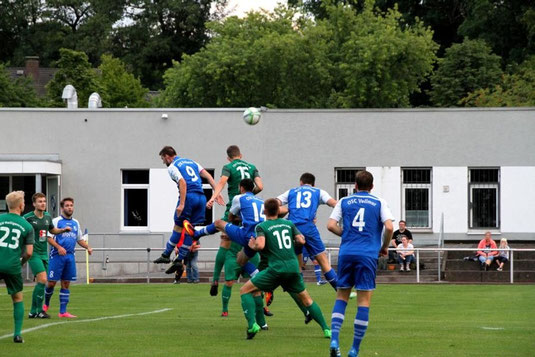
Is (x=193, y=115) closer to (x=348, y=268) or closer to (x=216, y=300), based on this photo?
(x=216, y=300)

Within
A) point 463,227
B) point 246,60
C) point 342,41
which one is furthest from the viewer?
point 342,41

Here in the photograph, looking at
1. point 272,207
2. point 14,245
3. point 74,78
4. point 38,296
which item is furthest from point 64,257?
point 74,78

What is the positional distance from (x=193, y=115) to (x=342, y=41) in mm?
20309

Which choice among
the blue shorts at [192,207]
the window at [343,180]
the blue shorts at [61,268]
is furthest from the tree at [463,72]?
the blue shorts at [61,268]

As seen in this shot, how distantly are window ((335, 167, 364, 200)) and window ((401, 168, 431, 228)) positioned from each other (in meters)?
1.81

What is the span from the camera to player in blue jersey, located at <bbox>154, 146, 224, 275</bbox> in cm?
1870

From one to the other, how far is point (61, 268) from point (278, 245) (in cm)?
615

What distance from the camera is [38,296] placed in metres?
18.6

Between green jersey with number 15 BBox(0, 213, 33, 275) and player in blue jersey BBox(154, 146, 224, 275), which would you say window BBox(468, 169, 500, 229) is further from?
green jersey with number 15 BBox(0, 213, 33, 275)

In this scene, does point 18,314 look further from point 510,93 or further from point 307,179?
point 510,93

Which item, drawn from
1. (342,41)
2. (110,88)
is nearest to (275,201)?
(342,41)

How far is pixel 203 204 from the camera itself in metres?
19.1

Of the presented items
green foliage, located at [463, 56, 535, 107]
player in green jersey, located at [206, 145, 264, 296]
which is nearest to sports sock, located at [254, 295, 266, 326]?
player in green jersey, located at [206, 145, 264, 296]

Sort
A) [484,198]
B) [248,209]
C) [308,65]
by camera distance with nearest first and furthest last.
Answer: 1. [248,209]
2. [484,198]
3. [308,65]
